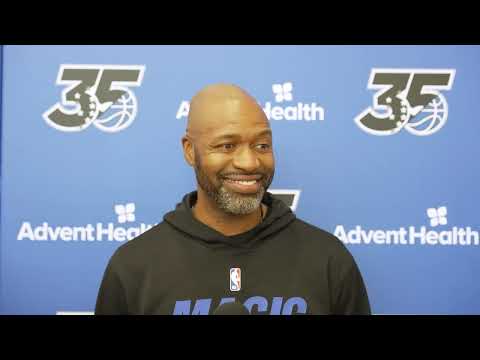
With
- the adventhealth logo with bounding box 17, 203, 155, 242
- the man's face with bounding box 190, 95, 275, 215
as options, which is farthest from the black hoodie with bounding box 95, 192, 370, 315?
the adventhealth logo with bounding box 17, 203, 155, 242

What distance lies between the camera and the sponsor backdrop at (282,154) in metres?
1.55

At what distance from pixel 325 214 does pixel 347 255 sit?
37 centimetres

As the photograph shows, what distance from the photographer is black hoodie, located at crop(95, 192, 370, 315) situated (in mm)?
1117

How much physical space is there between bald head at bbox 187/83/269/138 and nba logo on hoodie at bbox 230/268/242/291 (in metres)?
0.35

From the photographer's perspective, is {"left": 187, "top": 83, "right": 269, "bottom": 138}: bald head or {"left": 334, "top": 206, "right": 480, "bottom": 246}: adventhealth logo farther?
{"left": 334, "top": 206, "right": 480, "bottom": 246}: adventhealth logo

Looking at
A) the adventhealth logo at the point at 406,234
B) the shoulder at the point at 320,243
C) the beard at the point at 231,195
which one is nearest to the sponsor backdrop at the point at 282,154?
the adventhealth logo at the point at 406,234

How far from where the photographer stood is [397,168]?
1555mm

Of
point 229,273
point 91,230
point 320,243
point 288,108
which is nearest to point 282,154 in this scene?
point 288,108

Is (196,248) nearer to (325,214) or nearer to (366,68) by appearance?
(325,214)

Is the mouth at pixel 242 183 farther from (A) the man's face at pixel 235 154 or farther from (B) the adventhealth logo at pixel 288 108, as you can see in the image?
(B) the adventhealth logo at pixel 288 108

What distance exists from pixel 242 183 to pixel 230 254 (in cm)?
18

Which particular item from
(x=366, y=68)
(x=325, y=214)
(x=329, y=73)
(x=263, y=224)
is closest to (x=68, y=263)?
(x=263, y=224)

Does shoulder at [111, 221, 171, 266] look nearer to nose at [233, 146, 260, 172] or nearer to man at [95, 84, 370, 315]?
man at [95, 84, 370, 315]
